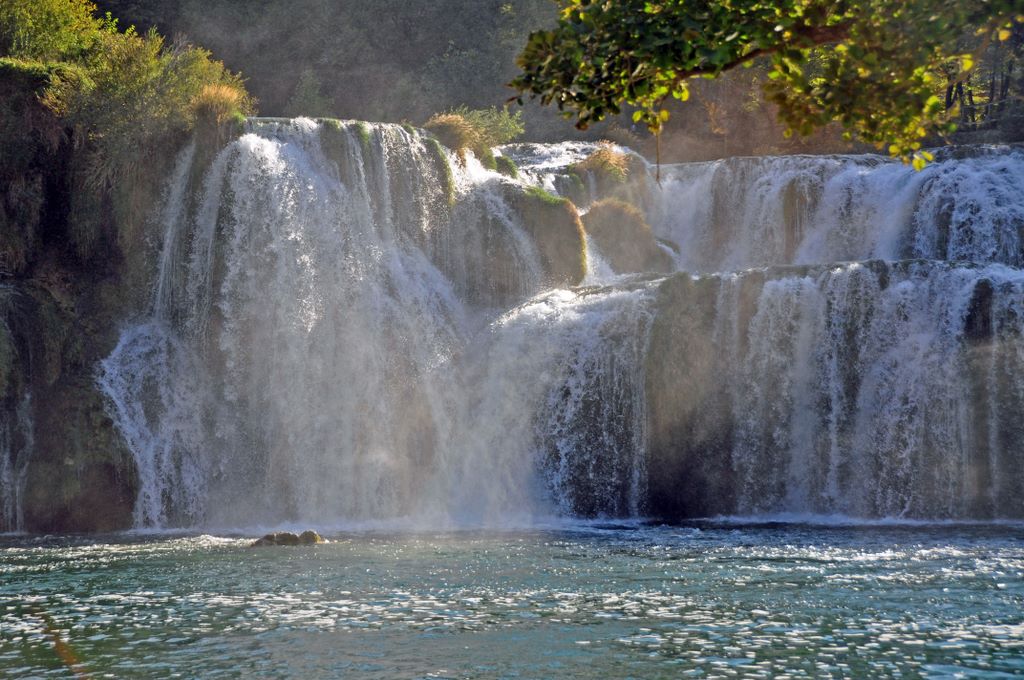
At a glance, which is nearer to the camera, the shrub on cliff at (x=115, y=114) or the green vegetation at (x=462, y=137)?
the shrub on cliff at (x=115, y=114)

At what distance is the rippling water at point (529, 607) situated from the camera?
12.6m

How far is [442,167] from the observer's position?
3194 centimetres

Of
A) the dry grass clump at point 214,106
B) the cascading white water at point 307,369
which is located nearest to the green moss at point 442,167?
the cascading white water at point 307,369

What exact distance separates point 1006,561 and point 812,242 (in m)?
17.1

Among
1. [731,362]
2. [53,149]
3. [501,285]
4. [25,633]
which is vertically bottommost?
[25,633]

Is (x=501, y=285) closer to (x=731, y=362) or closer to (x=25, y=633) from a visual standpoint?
(x=731, y=362)

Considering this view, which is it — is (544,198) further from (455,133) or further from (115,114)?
(115,114)

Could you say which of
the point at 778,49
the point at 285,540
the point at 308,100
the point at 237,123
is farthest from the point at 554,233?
the point at 778,49

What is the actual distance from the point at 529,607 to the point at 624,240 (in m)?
20.0

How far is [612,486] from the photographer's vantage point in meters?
26.5

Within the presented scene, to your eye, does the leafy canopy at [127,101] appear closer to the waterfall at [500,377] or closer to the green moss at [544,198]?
the waterfall at [500,377]

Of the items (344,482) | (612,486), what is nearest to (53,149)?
(344,482)

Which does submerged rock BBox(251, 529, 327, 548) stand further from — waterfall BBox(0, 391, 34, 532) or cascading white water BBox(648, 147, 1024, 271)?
cascading white water BBox(648, 147, 1024, 271)

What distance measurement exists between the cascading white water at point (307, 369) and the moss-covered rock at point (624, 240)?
5729 mm
